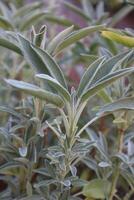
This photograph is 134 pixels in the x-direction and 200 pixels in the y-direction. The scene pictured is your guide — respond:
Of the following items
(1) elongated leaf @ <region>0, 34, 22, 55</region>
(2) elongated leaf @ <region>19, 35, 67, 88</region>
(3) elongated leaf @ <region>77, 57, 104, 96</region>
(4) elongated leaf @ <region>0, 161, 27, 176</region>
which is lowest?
(4) elongated leaf @ <region>0, 161, 27, 176</region>

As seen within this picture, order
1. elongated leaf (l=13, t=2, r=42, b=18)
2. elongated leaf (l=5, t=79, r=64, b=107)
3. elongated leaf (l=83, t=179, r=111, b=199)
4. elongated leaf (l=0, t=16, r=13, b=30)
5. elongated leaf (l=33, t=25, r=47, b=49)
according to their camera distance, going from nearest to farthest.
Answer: elongated leaf (l=5, t=79, r=64, b=107)
elongated leaf (l=33, t=25, r=47, b=49)
elongated leaf (l=83, t=179, r=111, b=199)
elongated leaf (l=0, t=16, r=13, b=30)
elongated leaf (l=13, t=2, r=42, b=18)

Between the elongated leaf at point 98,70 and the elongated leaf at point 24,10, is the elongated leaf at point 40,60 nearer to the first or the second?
the elongated leaf at point 98,70

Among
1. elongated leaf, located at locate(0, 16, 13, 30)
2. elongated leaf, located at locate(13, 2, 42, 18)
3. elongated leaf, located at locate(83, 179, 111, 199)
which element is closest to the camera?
elongated leaf, located at locate(83, 179, 111, 199)

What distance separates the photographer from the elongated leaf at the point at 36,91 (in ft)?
1.81

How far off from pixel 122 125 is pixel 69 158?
153 millimetres

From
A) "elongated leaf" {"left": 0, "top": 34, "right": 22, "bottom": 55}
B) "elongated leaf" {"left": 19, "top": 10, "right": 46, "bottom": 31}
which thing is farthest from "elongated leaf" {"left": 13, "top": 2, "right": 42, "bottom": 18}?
"elongated leaf" {"left": 0, "top": 34, "right": 22, "bottom": 55}

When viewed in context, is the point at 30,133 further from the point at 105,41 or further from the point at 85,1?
the point at 85,1

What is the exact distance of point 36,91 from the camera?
557mm

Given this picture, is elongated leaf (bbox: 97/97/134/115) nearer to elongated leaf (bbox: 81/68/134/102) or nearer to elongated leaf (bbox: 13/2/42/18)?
elongated leaf (bbox: 81/68/134/102)

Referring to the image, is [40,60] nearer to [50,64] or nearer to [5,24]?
[50,64]

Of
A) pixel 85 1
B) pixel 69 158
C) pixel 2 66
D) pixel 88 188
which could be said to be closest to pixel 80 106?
pixel 69 158

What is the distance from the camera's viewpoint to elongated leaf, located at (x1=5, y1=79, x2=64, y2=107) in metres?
0.55

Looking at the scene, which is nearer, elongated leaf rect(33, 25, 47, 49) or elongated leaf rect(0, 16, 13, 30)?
elongated leaf rect(33, 25, 47, 49)

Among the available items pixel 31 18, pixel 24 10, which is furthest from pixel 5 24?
pixel 24 10
